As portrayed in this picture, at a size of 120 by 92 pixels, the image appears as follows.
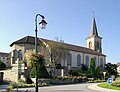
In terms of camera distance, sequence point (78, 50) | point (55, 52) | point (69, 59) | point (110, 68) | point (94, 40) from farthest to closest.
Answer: point (94, 40)
point (110, 68)
point (78, 50)
point (69, 59)
point (55, 52)

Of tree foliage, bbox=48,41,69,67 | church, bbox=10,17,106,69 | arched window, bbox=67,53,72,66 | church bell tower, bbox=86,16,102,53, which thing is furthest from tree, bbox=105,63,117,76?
tree foliage, bbox=48,41,69,67

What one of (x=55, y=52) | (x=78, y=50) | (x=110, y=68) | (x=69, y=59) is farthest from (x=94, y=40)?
(x=55, y=52)

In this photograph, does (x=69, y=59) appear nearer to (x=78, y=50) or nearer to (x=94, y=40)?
(x=78, y=50)

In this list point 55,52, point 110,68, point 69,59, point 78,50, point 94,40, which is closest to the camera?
point 55,52

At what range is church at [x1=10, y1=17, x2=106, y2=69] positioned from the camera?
64750 millimetres

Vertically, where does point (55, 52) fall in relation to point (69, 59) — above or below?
above

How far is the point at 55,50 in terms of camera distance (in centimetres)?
6147

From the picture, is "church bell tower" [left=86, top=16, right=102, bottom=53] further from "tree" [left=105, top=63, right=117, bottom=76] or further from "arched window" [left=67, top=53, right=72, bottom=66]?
"arched window" [left=67, top=53, right=72, bottom=66]

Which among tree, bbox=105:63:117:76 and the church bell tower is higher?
the church bell tower

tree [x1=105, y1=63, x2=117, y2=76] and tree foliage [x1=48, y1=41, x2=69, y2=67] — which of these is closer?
tree foliage [x1=48, y1=41, x2=69, y2=67]

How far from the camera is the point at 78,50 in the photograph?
81812mm

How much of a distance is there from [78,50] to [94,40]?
49.5 ft

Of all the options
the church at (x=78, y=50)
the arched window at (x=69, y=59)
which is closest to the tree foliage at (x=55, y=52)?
the church at (x=78, y=50)

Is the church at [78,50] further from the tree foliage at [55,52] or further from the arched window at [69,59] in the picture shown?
the tree foliage at [55,52]
